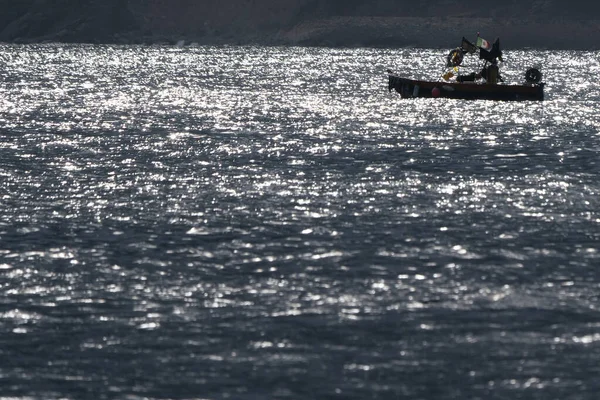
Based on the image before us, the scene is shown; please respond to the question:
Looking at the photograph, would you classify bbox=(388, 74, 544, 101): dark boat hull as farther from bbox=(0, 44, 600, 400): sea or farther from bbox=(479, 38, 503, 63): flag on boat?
bbox=(0, 44, 600, 400): sea

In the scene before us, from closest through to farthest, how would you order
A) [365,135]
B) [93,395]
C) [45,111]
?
1. [93,395]
2. [365,135]
3. [45,111]

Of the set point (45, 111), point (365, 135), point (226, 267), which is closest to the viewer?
point (226, 267)

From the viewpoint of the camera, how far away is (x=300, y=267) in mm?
31484

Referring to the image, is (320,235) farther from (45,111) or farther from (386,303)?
(45,111)

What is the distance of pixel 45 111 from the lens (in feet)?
305

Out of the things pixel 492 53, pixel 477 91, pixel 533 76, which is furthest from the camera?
pixel 533 76

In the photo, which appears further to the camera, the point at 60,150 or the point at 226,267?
the point at 60,150

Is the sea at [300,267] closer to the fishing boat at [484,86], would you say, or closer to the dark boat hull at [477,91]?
the fishing boat at [484,86]

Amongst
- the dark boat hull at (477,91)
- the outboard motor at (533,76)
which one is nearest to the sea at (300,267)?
the dark boat hull at (477,91)

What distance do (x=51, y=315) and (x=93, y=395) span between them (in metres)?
5.94

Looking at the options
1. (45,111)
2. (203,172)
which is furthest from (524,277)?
(45,111)

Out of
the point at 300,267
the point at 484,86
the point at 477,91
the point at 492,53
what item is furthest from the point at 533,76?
the point at 300,267

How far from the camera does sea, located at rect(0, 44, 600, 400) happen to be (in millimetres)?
22406

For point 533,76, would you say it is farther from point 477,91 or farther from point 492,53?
point 492,53
